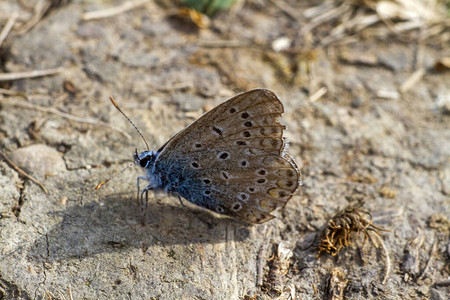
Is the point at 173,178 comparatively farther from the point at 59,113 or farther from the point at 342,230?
the point at 59,113

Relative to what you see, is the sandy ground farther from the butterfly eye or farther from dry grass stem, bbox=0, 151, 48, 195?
the butterfly eye

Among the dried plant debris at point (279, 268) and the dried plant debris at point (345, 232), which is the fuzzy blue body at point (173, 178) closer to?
the dried plant debris at point (279, 268)

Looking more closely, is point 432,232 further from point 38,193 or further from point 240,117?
point 38,193

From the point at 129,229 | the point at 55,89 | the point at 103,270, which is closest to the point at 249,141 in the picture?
the point at 129,229

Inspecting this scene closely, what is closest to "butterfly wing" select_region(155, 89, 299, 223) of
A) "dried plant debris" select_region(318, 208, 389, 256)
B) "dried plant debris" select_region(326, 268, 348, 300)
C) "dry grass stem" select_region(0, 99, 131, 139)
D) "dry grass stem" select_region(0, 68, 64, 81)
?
"dried plant debris" select_region(318, 208, 389, 256)

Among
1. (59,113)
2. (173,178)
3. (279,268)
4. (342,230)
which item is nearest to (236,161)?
(173,178)

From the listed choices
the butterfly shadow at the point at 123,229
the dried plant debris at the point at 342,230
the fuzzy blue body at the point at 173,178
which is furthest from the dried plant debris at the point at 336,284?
the fuzzy blue body at the point at 173,178
